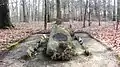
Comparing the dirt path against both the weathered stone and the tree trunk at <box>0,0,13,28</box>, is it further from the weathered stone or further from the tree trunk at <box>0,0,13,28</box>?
the tree trunk at <box>0,0,13,28</box>

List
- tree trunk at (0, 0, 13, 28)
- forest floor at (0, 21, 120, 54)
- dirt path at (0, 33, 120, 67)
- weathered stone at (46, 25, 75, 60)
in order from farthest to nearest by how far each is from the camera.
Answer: tree trunk at (0, 0, 13, 28) → forest floor at (0, 21, 120, 54) → weathered stone at (46, 25, 75, 60) → dirt path at (0, 33, 120, 67)

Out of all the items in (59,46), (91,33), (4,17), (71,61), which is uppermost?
(4,17)

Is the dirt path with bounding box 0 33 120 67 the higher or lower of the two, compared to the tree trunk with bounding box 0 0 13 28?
lower

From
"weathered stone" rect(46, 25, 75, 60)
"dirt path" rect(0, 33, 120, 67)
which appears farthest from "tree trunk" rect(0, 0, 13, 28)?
"dirt path" rect(0, 33, 120, 67)

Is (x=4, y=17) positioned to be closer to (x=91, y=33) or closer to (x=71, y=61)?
(x=91, y=33)

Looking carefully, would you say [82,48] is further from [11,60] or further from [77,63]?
[11,60]

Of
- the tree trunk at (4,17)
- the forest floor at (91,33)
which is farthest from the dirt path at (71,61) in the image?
the tree trunk at (4,17)

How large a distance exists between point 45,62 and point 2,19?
12.8 meters

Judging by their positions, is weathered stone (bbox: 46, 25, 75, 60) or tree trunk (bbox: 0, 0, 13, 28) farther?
Result: tree trunk (bbox: 0, 0, 13, 28)

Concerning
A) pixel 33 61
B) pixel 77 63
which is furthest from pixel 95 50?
pixel 33 61

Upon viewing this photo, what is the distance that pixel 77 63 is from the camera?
8078 millimetres

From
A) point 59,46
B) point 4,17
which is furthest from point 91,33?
point 59,46

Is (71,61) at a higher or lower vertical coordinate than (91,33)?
lower

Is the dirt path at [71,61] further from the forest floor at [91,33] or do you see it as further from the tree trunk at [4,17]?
the tree trunk at [4,17]
